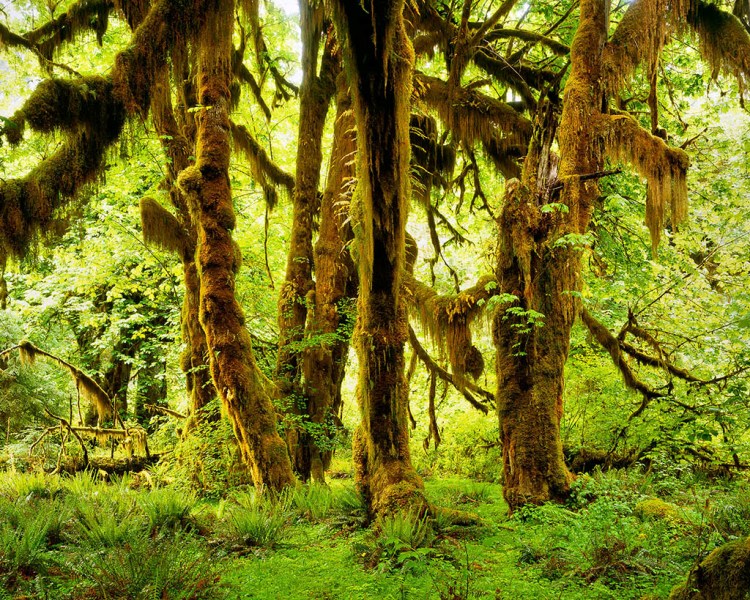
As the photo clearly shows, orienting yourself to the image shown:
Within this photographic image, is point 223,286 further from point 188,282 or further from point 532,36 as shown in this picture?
point 532,36

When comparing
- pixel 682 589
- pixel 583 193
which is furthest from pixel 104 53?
pixel 682 589

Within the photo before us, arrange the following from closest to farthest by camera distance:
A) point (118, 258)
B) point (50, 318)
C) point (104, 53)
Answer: point (104, 53) < point (118, 258) < point (50, 318)

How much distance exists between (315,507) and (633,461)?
5.07 m

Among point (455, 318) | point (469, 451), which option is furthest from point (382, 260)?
point (469, 451)

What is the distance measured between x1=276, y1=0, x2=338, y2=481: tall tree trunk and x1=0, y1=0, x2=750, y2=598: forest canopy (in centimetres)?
6

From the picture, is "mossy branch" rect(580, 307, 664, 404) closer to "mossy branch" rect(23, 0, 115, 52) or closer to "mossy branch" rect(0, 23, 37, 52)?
"mossy branch" rect(23, 0, 115, 52)

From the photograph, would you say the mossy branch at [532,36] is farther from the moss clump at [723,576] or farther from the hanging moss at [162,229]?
the moss clump at [723,576]

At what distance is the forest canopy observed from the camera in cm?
488

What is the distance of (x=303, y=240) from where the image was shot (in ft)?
30.4

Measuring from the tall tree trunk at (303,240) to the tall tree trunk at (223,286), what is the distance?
5.20 ft

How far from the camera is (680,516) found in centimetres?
485

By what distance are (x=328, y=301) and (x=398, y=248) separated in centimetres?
377

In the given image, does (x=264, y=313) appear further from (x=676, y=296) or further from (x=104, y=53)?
(x=676, y=296)

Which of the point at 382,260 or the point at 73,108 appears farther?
the point at 382,260
